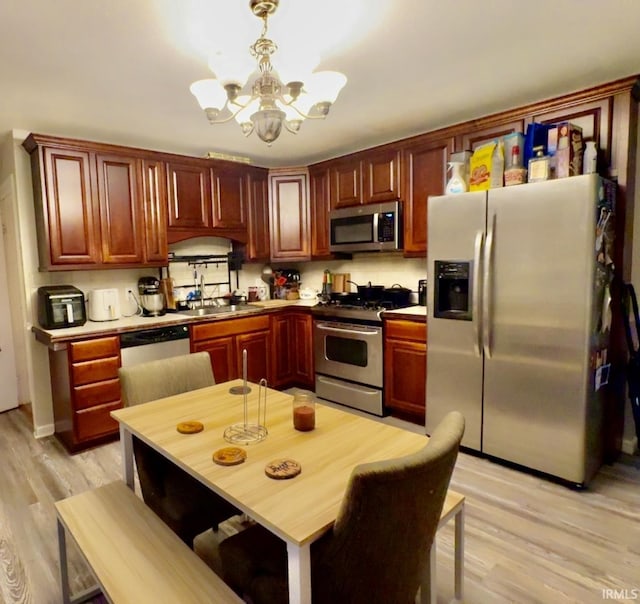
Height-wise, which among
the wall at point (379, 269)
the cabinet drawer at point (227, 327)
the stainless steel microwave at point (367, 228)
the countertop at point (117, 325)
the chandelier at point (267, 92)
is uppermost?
the chandelier at point (267, 92)

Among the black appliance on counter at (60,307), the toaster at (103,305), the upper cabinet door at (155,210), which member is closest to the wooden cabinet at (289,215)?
the upper cabinet door at (155,210)

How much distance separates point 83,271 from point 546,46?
3.52 meters

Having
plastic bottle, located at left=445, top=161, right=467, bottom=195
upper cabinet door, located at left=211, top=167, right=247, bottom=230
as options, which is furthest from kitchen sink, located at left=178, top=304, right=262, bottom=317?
plastic bottle, located at left=445, top=161, right=467, bottom=195

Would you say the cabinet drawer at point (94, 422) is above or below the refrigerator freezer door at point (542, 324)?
below

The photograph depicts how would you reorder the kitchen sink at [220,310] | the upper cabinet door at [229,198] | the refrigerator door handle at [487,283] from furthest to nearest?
the upper cabinet door at [229,198], the kitchen sink at [220,310], the refrigerator door handle at [487,283]

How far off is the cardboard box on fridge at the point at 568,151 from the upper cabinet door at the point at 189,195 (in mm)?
2790

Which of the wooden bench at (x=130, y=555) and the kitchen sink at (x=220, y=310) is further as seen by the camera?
the kitchen sink at (x=220, y=310)

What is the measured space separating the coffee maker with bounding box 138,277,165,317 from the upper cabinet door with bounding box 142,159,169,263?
9.0 inches

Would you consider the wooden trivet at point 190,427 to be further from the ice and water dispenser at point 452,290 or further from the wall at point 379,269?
the wall at point 379,269

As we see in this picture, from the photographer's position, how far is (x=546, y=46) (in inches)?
82.0

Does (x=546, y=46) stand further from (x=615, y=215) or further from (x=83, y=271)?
(x=83, y=271)

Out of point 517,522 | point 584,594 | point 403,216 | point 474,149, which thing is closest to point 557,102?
point 474,149

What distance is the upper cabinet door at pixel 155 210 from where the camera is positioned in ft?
11.5

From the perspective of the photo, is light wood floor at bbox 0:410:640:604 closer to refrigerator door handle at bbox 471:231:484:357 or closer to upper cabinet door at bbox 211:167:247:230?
refrigerator door handle at bbox 471:231:484:357
